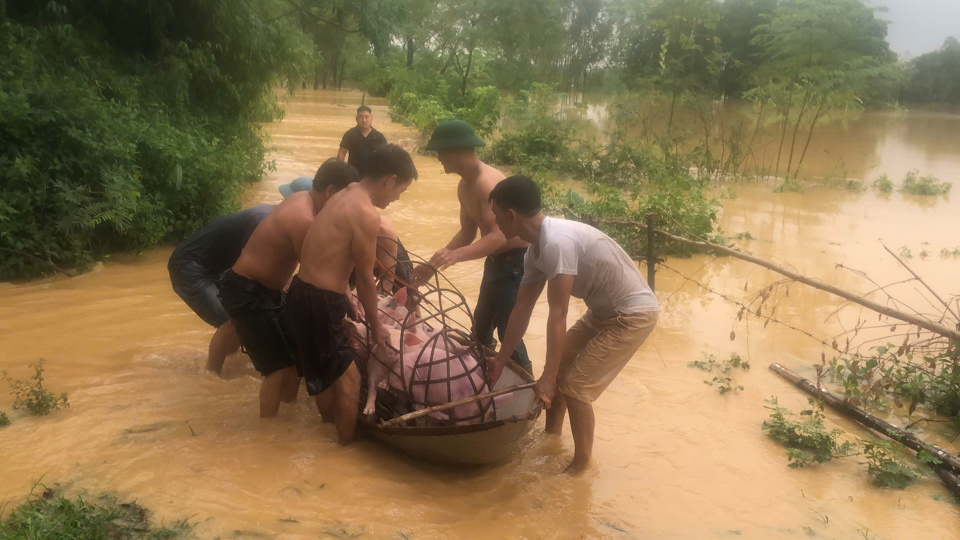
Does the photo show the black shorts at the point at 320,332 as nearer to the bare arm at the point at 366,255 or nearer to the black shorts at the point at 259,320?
the bare arm at the point at 366,255

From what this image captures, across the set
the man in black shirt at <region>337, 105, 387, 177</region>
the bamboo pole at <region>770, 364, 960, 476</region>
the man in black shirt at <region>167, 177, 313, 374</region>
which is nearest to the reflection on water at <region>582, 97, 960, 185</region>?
the man in black shirt at <region>337, 105, 387, 177</region>

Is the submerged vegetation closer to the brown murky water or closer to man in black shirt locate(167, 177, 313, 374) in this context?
the brown murky water

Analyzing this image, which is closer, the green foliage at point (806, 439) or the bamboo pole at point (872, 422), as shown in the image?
→ the bamboo pole at point (872, 422)

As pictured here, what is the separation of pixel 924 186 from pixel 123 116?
15.8 metres

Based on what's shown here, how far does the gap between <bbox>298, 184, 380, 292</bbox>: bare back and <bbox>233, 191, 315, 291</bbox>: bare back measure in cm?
24

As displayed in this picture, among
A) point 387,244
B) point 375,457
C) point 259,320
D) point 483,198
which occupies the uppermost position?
point 483,198

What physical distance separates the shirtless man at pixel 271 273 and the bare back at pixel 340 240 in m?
0.29

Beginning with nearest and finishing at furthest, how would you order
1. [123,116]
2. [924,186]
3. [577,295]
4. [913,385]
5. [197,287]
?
[577,295] < [197,287] < [913,385] < [123,116] < [924,186]

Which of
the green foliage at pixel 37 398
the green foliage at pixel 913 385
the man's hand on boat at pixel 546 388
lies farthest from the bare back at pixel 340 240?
the green foliage at pixel 913 385

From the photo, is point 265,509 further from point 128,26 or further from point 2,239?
point 128,26

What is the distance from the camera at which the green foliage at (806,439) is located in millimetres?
4484

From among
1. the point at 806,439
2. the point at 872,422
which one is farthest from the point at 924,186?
the point at 806,439

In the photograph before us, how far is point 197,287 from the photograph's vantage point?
480cm

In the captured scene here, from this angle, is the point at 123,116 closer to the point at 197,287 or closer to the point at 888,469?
the point at 197,287
